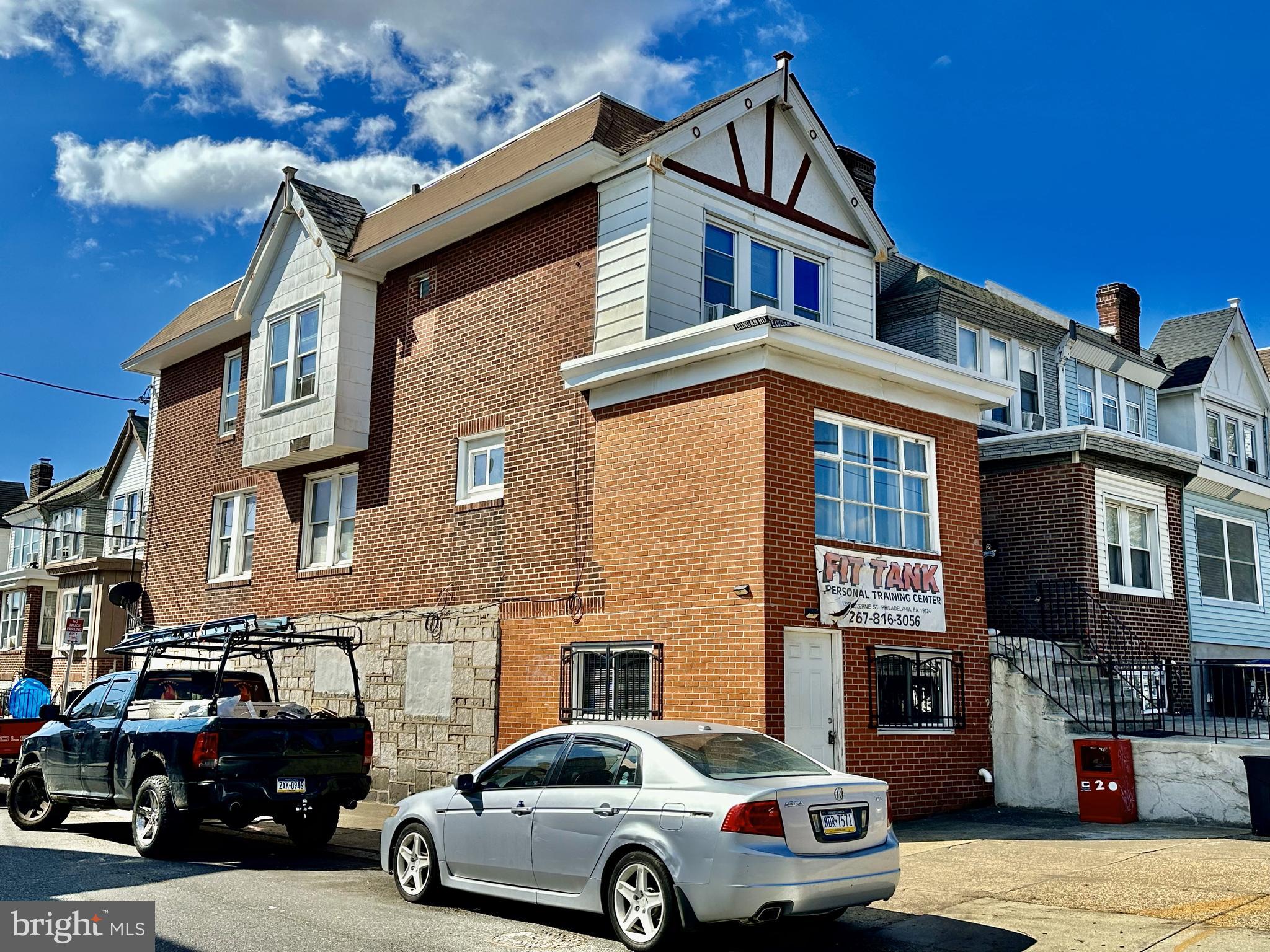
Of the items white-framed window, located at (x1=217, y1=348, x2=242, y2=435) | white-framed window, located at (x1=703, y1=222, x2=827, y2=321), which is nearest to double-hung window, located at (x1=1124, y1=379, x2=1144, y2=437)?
white-framed window, located at (x1=703, y1=222, x2=827, y2=321)

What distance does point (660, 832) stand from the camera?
293 inches

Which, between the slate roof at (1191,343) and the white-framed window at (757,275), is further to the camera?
the slate roof at (1191,343)

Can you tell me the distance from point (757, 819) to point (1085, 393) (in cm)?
1936

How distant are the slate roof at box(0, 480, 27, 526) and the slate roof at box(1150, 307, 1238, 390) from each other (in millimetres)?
50942

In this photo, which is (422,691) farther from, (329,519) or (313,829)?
(313,829)

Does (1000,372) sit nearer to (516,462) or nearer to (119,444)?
(516,462)

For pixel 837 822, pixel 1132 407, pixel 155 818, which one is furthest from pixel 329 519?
pixel 1132 407

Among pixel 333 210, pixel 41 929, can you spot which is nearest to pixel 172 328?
pixel 333 210

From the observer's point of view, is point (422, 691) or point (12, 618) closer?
point (422, 691)

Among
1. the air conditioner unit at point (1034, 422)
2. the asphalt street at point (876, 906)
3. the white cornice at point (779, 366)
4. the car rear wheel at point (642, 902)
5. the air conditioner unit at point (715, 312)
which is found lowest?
the asphalt street at point (876, 906)

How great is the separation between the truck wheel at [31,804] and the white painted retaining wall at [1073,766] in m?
11.3

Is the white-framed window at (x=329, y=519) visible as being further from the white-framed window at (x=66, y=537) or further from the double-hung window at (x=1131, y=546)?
the white-framed window at (x=66, y=537)

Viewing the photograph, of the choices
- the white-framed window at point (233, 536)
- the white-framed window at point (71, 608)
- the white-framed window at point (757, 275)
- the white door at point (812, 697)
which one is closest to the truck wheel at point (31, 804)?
the white-framed window at point (233, 536)

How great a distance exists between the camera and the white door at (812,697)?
12555 mm
